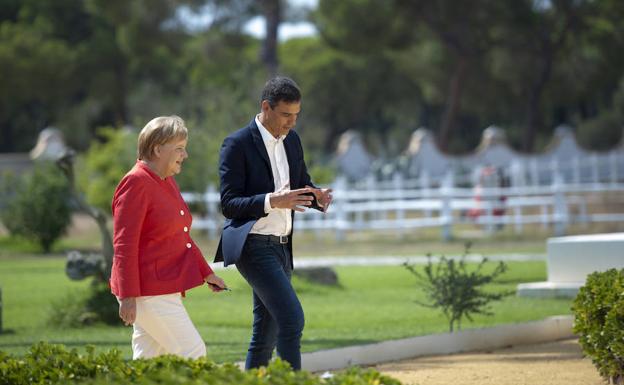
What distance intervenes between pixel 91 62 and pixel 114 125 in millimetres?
4721

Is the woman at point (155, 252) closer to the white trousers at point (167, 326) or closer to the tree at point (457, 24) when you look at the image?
the white trousers at point (167, 326)

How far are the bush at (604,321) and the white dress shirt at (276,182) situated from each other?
2.24m

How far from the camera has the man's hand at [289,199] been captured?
6.03 meters

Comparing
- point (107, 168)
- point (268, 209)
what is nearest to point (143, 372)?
point (268, 209)

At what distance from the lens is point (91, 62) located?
53719 millimetres

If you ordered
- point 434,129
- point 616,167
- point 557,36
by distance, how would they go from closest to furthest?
point 616,167
point 557,36
point 434,129

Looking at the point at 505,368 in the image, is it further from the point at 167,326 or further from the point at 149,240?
the point at 149,240

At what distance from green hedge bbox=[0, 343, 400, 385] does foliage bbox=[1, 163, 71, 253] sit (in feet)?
72.8

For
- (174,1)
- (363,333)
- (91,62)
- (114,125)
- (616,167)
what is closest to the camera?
(363,333)

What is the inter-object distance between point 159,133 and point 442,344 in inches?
183

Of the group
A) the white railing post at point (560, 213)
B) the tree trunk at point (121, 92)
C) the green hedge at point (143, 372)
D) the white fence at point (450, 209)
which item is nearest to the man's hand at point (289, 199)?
the green hedge at point (143, 372)

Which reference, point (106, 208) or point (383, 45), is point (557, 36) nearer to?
point (383, 45)

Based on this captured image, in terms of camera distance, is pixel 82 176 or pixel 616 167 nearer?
pixel 82 176

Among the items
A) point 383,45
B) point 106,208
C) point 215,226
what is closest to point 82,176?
point 106,208
